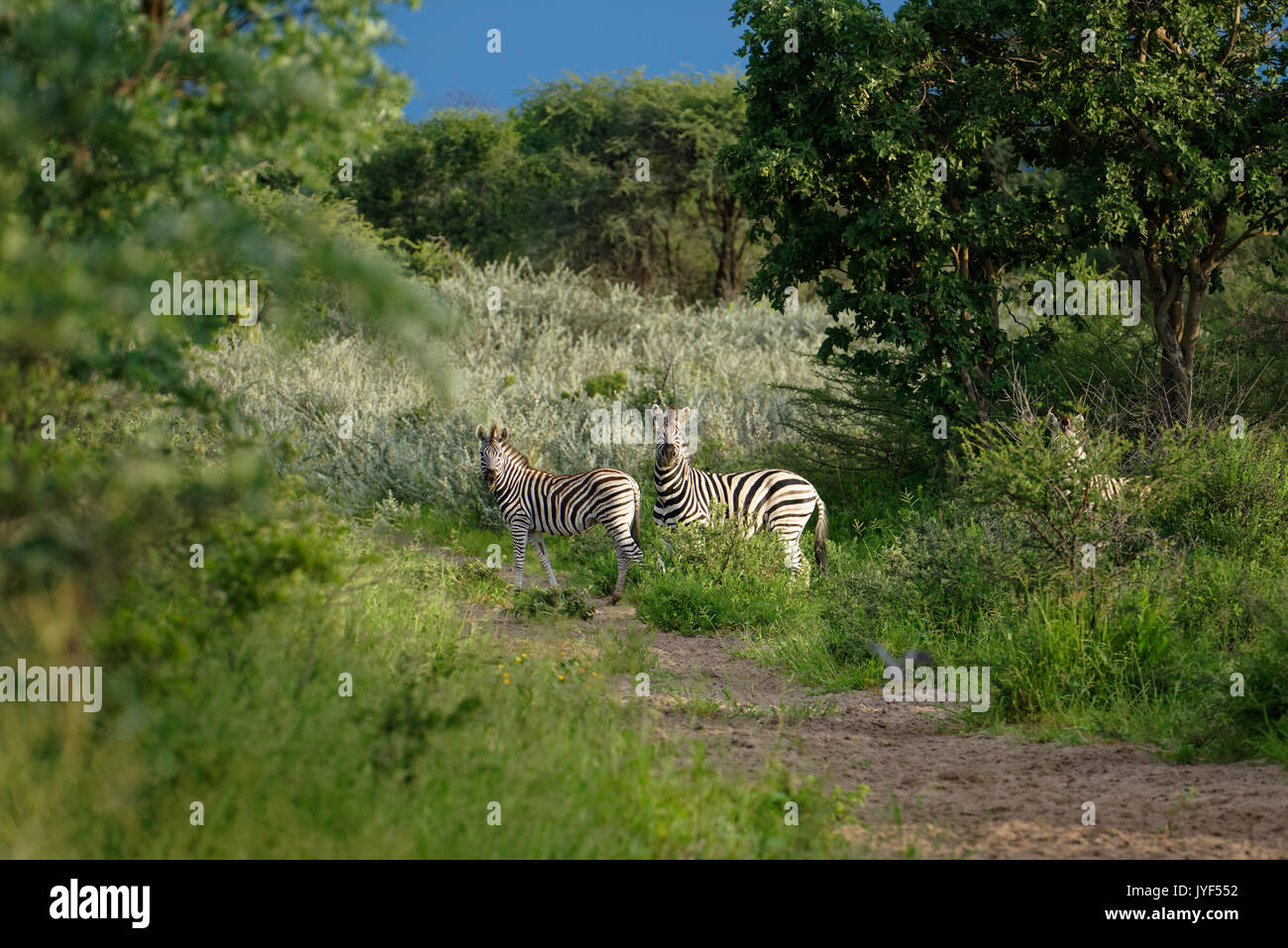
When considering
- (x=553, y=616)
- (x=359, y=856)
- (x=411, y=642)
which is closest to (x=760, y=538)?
(x=553, y=616)

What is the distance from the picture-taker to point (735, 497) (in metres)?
11.7

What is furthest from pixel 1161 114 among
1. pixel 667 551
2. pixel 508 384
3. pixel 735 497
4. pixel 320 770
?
pixel 320 770

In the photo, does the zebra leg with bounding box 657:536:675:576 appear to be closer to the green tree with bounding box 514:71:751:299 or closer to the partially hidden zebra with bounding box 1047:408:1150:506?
the partially hidden zebra with bounding box 1047:408:1150:506

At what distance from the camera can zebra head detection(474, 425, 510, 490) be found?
467 inches

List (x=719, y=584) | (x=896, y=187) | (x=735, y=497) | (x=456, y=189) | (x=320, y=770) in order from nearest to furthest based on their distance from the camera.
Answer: (x=320, y=770) → (x=719, y=584) → (x=735, y=497) → (x=896, y=187) → (x=456, y=189)

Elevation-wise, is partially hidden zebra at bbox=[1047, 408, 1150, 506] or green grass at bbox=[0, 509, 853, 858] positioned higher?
partially hidden zebra at bbox=[1047, 408, 1150, 506]

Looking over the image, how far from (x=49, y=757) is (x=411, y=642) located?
280cm

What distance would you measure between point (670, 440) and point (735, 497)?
96 cm

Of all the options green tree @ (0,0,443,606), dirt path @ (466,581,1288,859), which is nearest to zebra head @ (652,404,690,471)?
dirt path @ (466,581,1288,859)

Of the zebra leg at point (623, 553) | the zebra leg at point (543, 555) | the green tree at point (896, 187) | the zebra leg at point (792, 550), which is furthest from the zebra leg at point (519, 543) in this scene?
the green tree at point (896, 187)

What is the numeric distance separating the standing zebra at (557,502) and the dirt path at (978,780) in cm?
341

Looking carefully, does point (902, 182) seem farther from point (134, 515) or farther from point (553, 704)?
point (134, 515)

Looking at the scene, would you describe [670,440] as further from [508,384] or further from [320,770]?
[508,384]
